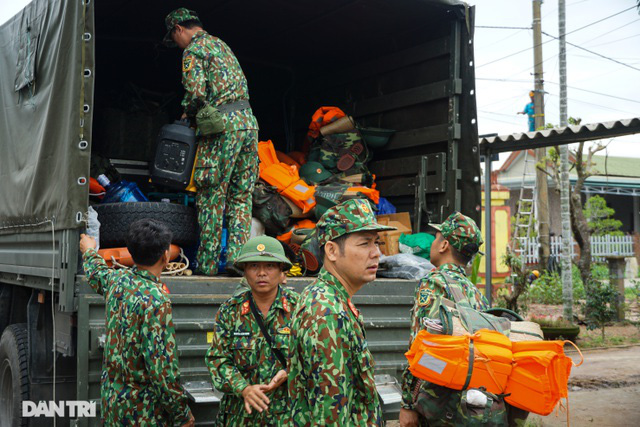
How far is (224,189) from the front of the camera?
4680 mm

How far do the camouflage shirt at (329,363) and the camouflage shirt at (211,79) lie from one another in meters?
2.70

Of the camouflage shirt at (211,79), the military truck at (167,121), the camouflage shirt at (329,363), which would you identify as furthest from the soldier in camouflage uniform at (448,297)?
the camouflage shirt at (211,79)

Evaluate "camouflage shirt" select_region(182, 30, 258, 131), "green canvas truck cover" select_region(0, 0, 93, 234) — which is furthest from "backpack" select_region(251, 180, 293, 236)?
"green canvas truck cover" select_region(0, 0, 93, 234)

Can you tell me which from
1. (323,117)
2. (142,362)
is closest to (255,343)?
(142,362)

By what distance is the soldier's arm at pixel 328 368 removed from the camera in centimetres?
210

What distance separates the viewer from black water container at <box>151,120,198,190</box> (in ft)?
15.8

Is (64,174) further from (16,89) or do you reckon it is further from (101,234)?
(16,89)

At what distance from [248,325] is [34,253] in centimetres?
186

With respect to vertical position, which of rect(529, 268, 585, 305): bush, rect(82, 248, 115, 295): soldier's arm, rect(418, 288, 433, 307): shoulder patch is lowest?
rect(529, 268, 585, 305): bush

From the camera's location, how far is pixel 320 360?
2.12 metres

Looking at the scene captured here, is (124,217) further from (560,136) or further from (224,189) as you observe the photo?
(560,136)

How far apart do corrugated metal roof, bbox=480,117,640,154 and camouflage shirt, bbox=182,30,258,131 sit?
2.94 metres

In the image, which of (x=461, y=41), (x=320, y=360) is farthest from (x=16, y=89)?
(x=320, y=360)

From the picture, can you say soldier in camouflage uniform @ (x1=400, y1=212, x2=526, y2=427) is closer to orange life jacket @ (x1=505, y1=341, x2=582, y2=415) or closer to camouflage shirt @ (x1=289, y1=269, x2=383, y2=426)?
orange life jacket @ (x1=505, y1=341, x2=582, y2=415)
